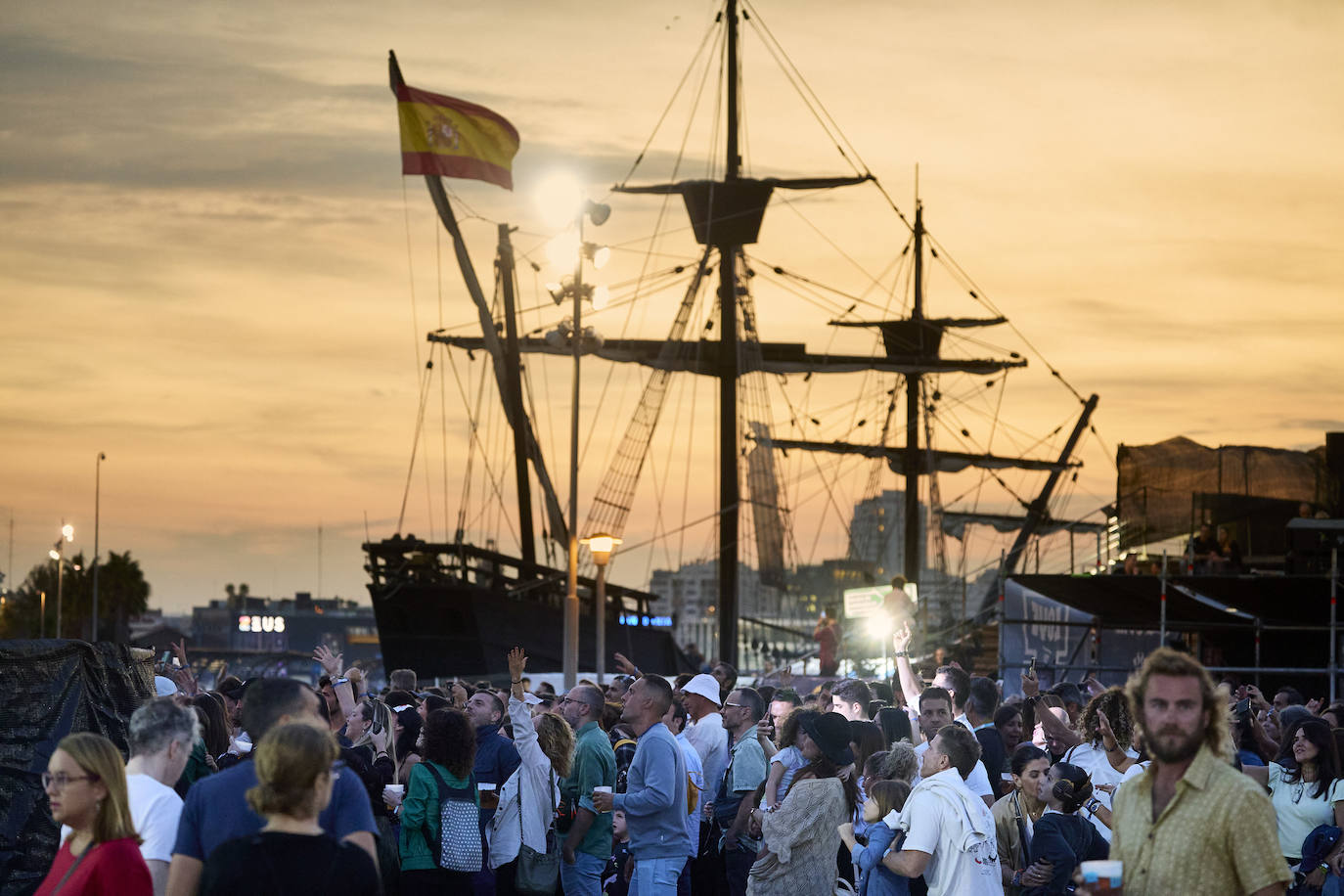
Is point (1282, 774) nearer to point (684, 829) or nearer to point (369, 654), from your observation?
point (684, 829)

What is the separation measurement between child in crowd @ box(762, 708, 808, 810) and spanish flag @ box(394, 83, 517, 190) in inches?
874

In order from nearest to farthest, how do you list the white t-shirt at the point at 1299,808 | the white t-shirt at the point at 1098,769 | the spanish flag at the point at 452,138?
the white t-shirt at the point at 1098,769 → the white t-shirt at the point at 1299,808 → the spanish flag at the point at 452,138

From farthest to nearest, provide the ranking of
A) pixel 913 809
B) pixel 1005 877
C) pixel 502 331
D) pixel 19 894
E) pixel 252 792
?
pixel 502 331
pixel 19 894
pixel 1005 877
pixel 913 809
pixel 252 792

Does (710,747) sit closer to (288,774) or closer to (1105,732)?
(1105,732)

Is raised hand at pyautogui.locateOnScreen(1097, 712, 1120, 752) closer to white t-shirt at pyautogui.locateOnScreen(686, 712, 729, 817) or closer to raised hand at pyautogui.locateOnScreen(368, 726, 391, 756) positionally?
white t-shirt at pyautogui.locateOnScreen(686, 712, 729, 817)

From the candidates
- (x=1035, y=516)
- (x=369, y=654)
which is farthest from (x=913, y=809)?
(x=369, y=654)

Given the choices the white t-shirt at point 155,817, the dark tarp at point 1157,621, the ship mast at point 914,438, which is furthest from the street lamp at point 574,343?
the ship mast at point 914,438

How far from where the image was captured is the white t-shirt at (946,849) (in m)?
7.22

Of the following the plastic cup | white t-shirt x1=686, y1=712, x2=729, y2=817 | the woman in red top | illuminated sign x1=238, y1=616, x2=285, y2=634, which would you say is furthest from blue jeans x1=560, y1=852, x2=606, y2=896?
illuminated sign x1=238, y1=616, x2=285, y2=634

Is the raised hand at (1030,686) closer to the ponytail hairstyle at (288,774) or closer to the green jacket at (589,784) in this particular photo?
the green jacket at (589,784)

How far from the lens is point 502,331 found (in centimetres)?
4238

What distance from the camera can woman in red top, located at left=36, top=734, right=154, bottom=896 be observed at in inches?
205

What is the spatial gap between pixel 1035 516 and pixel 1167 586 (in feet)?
105

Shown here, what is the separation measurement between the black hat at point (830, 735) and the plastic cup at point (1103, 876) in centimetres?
349
